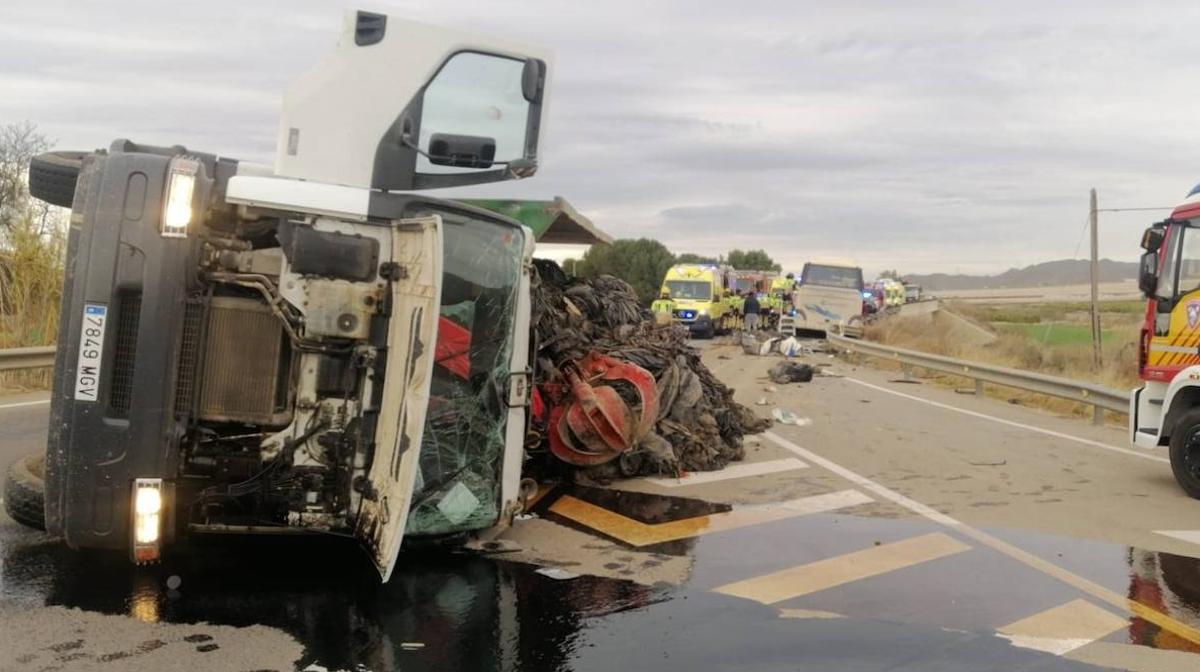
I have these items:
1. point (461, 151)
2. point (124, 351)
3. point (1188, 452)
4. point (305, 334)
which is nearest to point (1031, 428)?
point (1188, 452)

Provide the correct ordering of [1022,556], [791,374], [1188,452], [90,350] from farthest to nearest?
[791,374], [1188,452], [1022,556], [90,350]

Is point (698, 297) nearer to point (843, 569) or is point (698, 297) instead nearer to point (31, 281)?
point (31, 281)

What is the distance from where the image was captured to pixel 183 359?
488cm

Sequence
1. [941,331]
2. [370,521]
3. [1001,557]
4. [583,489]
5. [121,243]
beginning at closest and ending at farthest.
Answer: [121,243] < [370,521] < [1001,557] < [583,489] < [941,331]

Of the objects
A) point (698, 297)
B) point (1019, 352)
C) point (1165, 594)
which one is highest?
point (698, 297)

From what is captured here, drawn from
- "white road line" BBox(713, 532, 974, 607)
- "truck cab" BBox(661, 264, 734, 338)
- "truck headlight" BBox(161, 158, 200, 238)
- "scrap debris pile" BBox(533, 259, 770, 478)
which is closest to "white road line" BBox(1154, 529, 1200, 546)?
"white road line" BBox(713, 532, 974, 607)

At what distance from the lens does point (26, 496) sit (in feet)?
19.4

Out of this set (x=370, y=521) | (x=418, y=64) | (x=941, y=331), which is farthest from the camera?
(x=941, y=331)

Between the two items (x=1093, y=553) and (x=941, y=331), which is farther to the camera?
(x=941, y=331)

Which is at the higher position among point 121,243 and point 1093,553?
point 121,243

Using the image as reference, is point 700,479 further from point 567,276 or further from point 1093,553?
point 1093,553

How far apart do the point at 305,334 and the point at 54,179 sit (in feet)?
8.81

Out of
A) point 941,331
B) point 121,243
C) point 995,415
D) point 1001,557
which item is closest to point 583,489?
point 1001,557

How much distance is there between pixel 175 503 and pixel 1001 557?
5.14m
